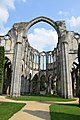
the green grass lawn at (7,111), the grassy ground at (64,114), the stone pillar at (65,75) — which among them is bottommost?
the grassy ground at (64,114)

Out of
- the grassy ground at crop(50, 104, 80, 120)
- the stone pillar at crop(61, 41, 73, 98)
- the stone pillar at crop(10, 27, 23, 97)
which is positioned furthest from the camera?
the stone pillar at crop(10, 27, 23, 97)

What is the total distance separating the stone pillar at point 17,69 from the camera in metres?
32.2

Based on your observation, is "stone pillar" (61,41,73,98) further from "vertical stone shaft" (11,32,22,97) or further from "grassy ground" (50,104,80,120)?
"grassy ground" (50,104,80,120)

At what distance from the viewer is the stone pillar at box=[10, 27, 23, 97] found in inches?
1270

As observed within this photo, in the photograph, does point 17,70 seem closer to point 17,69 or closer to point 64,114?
point 17,69

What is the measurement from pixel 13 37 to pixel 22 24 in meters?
4.15

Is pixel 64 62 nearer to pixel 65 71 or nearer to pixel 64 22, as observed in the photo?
pixel 65 71

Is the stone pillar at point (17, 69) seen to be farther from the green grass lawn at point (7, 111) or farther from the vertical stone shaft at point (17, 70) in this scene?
the green grass lawn at point (7, 111)

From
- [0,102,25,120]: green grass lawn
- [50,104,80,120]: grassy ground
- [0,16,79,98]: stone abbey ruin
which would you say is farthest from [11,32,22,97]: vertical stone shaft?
[50,104,80,120]: grassy ground

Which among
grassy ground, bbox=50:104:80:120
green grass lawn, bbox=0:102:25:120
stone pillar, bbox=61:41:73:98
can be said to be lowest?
grassy ground, bbox=50:104:80:120

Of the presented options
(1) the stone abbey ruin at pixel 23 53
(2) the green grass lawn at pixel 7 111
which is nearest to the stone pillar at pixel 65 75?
(1) the stone abbey ruin at pixel 23 53

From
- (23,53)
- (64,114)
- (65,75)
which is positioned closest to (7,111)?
(64,114)

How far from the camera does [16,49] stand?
34.8 m

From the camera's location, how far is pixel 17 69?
1313 inches
